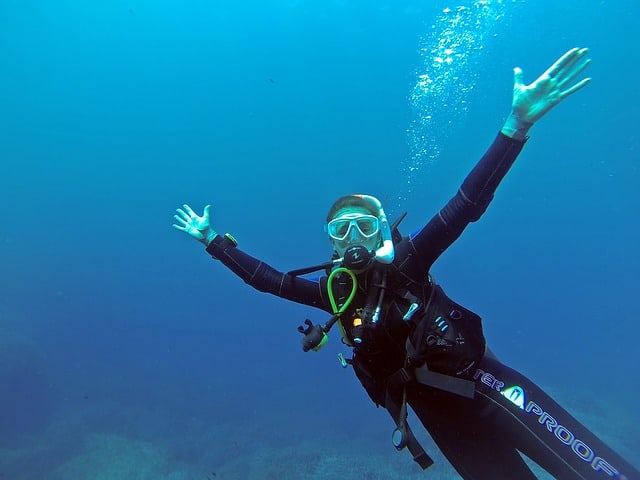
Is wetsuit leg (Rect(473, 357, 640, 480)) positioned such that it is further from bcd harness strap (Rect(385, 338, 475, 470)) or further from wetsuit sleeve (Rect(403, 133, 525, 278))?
wetsuit sleeve (Rect(403, 133, 525, 278))

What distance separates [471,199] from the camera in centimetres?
315

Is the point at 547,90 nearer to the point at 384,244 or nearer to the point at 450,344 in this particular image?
the point at 384,244

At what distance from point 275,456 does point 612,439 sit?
37.1ft

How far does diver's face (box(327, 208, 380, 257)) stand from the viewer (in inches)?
149

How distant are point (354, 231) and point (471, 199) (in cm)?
104

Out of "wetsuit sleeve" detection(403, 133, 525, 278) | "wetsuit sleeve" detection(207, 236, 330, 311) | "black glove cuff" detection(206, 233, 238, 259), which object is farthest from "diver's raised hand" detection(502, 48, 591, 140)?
"black glove cuff" detection(206, 233, 238, 259)

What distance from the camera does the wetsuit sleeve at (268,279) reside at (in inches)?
167

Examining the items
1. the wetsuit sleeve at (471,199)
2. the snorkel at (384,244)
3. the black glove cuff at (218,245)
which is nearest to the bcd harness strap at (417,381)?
the snorkel at (384,244)

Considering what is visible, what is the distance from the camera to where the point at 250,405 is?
82.7 ft

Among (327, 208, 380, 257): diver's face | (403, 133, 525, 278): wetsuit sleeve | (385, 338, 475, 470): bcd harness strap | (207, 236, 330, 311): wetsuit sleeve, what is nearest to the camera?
(403, 133, 525, 278): wetsuit sleeve

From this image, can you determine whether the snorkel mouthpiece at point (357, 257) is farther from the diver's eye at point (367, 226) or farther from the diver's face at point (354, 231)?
the diver's eye at point (367, 226)

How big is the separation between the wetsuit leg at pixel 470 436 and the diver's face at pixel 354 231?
1.31 metres

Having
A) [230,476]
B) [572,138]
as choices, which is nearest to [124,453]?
[230,476]

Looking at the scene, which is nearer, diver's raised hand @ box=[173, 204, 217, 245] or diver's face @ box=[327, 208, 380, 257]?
diver's face @ box=[327, 208, 380, 257]
